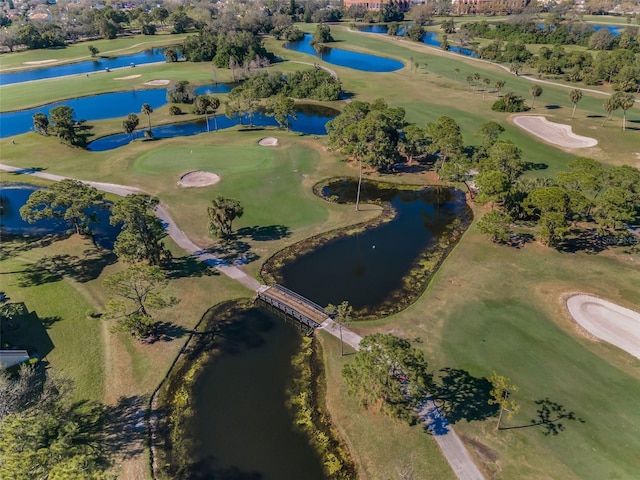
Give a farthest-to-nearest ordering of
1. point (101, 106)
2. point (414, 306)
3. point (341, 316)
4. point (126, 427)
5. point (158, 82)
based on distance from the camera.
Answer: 1. point (158, 82)
2. point (101, 106)
3. point (414, 306)
4. point (341, 316)
5. point (126, 427)

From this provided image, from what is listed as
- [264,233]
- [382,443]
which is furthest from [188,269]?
[382,443]

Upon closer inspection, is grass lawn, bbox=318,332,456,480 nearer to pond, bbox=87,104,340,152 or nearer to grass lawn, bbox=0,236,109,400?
grass lawn, bbox=0,236,109,400

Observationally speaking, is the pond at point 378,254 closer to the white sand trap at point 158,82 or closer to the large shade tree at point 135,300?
the large shade tree at point 135,300

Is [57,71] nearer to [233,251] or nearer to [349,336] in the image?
[233,251]

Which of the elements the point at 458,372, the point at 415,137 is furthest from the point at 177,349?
the point at 415,137

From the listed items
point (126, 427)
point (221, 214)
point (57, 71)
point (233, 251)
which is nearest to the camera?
point (126, 427)

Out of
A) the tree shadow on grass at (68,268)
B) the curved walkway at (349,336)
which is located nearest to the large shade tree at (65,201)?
the tree shadow on grass at (68,268)

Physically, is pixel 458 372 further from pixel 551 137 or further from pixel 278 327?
pixel 551 137
